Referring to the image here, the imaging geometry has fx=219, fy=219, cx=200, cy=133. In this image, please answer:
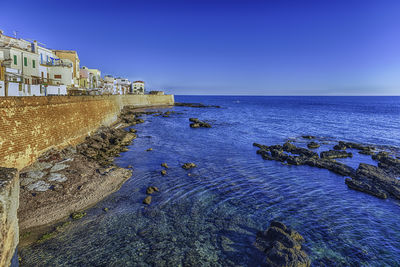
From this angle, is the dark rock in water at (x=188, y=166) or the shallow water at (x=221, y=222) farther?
the dark rock in water at (x=188, y=166)

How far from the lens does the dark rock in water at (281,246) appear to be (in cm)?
681

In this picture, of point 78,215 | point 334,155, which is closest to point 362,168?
point 334,155

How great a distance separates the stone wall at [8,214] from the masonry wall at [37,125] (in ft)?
25.4

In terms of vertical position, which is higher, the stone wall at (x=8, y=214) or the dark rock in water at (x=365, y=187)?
the stone wall at (x=8, y=214)

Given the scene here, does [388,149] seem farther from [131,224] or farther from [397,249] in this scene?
[131,224]

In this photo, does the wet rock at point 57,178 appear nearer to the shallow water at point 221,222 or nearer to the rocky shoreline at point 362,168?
the shallow water at point 221,222

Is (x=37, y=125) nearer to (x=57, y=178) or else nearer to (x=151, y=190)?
(x=57, y=178)

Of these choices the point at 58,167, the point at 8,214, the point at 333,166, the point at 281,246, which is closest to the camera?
the point at 8,214

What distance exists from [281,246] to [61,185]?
1061cm

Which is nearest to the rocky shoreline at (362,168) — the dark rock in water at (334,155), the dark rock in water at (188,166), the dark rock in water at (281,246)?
the dark rock in water at (334,155)

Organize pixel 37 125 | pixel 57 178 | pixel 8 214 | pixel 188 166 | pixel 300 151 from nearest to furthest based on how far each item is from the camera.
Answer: pixel 8 214 < pixel 57 178 < pixel 37 125 < pixel 188 166 < pixel 300 151

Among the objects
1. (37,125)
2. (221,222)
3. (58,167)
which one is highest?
(37,125)

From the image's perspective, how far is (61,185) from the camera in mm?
11219

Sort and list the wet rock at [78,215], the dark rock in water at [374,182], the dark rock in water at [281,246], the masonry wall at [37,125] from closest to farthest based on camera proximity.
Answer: the dark rock in water at [281,246] → the wet rock at [78,215] → the masonry wall at [37,125] → the dark rock in water at [374,182]
